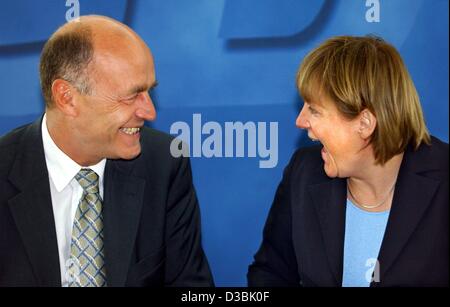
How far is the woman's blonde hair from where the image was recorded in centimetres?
192

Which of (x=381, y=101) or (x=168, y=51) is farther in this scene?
(x=168, y=51)

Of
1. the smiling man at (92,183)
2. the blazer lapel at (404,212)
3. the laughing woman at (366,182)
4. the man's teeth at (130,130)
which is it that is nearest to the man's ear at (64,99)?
the smiling man at (92,183)

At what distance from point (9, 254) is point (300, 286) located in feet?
2.81

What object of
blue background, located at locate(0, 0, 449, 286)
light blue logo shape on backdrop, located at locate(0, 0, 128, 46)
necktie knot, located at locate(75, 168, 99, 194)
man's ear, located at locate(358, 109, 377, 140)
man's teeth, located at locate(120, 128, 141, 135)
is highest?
light blue logo shape on backdrop, located at locate(0, 0, 128, 46)

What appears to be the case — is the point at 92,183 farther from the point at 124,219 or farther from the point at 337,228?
the point at 337,228

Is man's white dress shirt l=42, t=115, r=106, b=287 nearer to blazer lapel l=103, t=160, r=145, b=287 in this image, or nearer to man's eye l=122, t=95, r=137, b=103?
blazer lapel l=103, t=160, r=145, b=287

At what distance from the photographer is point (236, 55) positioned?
2439 mm

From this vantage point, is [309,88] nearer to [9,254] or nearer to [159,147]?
[159,147]

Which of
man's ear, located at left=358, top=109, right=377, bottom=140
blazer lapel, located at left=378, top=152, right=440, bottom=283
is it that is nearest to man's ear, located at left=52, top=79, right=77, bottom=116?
man's ear, located at left=358, top=109, right=377, bottom=140

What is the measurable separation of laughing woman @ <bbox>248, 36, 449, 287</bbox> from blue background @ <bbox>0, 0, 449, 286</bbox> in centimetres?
38

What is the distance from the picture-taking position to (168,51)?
2.45 metres

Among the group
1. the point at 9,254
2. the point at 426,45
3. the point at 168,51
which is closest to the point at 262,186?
the point at 168,51

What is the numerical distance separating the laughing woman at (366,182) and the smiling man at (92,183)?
0.37m

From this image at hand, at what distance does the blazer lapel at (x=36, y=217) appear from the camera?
193 centimetres
